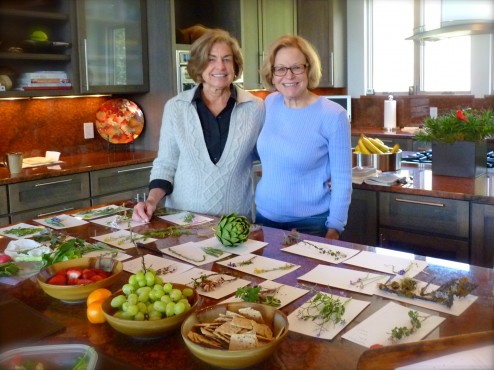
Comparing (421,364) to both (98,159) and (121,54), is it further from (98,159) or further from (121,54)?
(121,54)

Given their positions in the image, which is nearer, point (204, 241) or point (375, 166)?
point (204, 241)

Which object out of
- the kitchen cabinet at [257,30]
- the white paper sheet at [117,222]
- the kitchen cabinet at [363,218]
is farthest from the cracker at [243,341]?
the kitchen cabinet at [257,30]

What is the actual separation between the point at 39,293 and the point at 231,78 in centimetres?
132

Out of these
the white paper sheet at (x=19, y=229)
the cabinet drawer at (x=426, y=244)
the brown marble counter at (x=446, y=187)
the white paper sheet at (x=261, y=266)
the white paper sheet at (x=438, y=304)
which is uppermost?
the brown marble counter at (x=446, y=187)

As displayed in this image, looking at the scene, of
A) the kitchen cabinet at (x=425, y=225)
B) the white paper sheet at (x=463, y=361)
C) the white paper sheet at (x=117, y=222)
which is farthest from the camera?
the kitchen cabinet at (x=425, y=225)

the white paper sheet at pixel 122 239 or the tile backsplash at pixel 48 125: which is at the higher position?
the tile backsplash at pixel 48 125

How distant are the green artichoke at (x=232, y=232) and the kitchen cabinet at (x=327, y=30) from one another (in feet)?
14.2

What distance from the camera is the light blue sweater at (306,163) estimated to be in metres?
2.29

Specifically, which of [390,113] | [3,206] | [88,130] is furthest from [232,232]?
[390,113]

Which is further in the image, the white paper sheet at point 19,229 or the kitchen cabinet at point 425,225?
the kitchen cabinet at point 425,225

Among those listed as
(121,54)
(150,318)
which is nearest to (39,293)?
(150,318)

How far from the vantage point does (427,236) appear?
9.18ft

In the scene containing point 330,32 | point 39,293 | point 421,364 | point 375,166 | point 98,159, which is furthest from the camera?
point 330,32

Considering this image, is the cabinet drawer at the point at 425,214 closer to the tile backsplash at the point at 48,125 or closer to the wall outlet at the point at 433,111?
the tile backsplash at the point at 48,125
